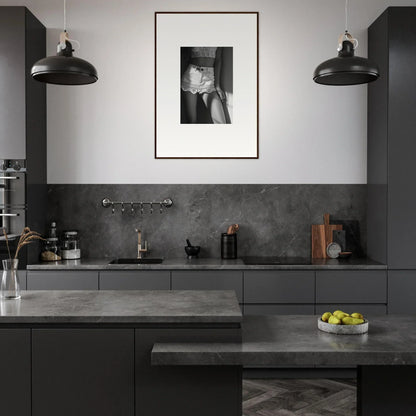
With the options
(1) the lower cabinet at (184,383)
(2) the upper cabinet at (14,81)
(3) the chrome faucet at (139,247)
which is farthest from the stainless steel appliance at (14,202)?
(1) the lower cabinet at (184,383)

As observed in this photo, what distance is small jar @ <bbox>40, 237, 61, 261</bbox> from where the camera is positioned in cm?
496

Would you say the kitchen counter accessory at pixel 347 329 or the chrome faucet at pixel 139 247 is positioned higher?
the chrome faucet at pixel 139 247

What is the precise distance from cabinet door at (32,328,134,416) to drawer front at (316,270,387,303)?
2397 mm

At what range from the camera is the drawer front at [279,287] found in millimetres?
4648

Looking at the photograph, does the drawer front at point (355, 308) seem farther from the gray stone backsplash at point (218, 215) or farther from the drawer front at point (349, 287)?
the gray stone backsplash at point (218, 215)

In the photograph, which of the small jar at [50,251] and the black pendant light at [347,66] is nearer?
the black pendant light at [347,66]

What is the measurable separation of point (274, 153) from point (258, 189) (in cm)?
39

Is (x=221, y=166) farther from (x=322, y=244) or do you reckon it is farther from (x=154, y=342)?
(x=154, y=342)

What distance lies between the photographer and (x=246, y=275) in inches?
183

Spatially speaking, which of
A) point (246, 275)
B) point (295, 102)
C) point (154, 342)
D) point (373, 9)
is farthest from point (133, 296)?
point (373, 9)

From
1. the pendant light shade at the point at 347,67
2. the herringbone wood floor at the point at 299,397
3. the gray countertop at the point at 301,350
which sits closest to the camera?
the gray countertop at the point at 301,350

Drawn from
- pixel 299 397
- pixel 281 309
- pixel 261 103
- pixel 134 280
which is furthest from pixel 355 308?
pixel 261 103

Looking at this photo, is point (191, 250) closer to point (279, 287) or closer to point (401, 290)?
point (279, 287)

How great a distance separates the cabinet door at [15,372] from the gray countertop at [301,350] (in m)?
0.68
